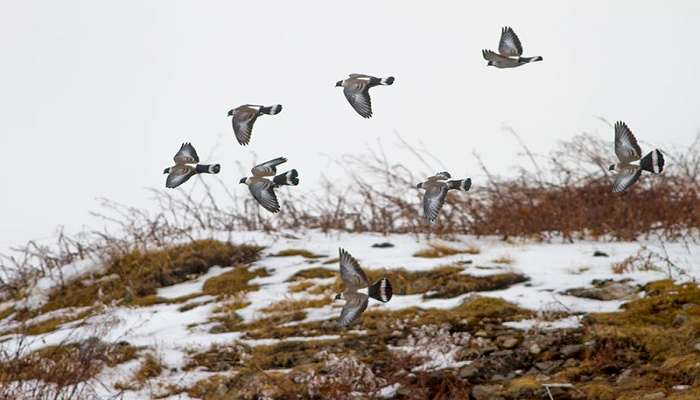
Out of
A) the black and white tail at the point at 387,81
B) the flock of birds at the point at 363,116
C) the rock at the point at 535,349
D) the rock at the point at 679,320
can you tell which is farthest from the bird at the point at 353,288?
the rock at the point at 679,320

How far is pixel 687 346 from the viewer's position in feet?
17.8

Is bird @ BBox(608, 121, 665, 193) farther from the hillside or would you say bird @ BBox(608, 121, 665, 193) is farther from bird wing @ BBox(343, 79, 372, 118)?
the hillside

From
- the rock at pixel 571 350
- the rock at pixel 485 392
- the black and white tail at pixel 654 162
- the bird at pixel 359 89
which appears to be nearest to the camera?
the black and white tail at pixel 654 162

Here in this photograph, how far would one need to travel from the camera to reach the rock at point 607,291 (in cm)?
660

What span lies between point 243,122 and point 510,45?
137 cm

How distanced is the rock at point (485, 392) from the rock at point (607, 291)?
5.32 feet

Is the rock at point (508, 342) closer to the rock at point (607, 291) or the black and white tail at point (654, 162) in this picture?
the rock at point (607, 291)

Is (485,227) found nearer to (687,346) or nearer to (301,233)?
(301,233)

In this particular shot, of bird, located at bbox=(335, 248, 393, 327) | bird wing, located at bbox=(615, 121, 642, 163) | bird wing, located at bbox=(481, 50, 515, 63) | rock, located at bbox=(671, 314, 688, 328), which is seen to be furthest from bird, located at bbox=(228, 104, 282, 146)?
rock, located at bbox=(671, 314, 688, 328)

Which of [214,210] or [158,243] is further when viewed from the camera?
[214,210]

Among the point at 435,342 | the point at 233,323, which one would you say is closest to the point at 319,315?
the point at 233,323

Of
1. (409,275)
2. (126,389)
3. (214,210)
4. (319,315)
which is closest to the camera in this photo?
(126,389)

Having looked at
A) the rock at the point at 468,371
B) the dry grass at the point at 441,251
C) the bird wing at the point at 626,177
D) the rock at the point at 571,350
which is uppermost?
the bird wing at the point at 626,177

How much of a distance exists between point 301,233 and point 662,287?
3945 mm
